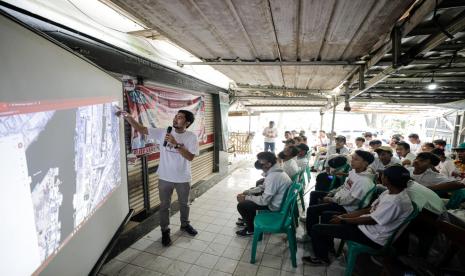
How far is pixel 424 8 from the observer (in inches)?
73.4

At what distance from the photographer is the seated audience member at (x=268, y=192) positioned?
317 centimetres

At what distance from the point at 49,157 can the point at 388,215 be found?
9.36 ft

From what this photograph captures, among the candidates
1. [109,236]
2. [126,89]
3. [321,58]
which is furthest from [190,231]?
[321,58]

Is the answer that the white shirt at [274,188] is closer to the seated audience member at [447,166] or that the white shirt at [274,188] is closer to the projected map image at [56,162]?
the projected map image at [56,162]

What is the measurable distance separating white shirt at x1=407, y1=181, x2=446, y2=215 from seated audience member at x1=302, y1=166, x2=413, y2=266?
0.22 meters

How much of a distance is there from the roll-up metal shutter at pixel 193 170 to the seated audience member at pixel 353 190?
271cm

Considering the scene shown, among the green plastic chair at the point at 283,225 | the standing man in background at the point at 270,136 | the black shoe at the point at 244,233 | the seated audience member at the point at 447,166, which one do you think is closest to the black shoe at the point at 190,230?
the black shoe at the point at 244,233

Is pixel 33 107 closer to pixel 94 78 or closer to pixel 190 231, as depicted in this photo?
pixel 94 78

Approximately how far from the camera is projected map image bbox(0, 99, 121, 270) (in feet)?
3.23

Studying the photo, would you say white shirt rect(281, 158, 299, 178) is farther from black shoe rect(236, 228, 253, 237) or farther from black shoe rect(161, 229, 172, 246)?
black shoe rect(161, 229, 172, 246)

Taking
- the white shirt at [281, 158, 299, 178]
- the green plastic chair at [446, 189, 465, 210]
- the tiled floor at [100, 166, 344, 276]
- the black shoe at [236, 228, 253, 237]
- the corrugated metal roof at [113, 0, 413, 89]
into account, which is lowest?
the tiled floor at [100, 166, 344, 276]

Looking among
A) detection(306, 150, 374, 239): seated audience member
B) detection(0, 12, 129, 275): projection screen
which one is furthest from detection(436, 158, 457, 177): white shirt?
detection(0, 12, 129, 275): projection screen

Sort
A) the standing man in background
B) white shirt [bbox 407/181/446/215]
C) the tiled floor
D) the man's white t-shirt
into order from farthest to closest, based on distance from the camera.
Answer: the standing man in background < the man's white t-shirt < the tiled floor < white shirt [bbox 407/181/446/215]

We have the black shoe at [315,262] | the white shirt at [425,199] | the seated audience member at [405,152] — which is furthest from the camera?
the seated audience member at [405,152]
